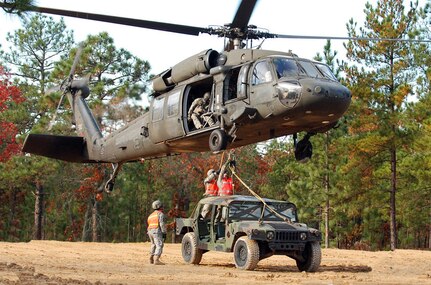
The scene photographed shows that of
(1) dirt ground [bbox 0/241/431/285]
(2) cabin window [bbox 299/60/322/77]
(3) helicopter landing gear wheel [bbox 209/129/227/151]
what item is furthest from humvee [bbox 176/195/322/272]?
(2) cabin window [bbox 299/60/322/77]

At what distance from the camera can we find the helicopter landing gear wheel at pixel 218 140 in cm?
1295

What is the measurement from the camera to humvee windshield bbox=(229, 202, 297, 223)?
13.3 meters

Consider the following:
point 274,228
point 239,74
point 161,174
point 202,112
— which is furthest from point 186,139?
point 161,174

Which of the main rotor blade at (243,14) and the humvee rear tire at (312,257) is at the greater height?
the main rotor blade at (243,14)

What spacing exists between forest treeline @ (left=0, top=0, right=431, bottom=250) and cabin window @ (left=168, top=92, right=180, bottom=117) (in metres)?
5.36

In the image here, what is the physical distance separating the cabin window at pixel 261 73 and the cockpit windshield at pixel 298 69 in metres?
0.19

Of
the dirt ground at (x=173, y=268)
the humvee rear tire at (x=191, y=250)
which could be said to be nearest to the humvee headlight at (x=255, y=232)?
the dirt ground at (x=173, y=268)

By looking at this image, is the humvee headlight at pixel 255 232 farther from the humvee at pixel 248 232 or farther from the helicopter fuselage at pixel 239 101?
the helicopter fuselage at pixel 239 101

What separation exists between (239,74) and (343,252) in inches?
311

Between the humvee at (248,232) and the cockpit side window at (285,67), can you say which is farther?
the cockpit side window at (285,67)

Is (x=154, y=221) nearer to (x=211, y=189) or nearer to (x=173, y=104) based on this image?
(x=211, y=189)

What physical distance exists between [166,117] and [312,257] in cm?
474

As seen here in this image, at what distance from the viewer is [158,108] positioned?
15258mm

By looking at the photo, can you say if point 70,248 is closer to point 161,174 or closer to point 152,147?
point 152,147
